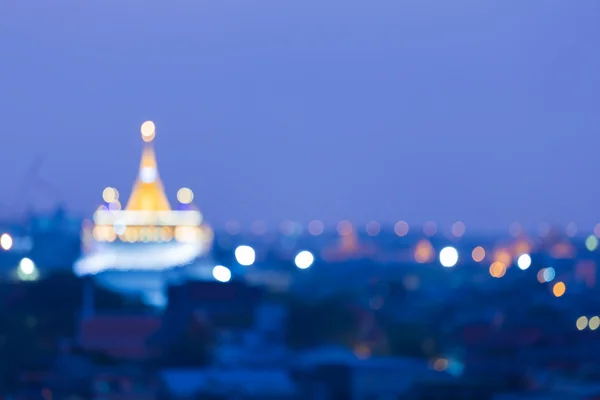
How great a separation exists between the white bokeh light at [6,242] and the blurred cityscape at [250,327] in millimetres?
42

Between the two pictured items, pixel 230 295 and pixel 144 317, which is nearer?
pixel 144 317

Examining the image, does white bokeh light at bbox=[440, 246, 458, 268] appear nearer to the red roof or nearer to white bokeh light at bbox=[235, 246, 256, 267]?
white bokeh light at bbox=[235, 246, 256, 267]

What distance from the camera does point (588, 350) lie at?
12258 mm

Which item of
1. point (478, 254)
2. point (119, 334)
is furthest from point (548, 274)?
point (478, 254)

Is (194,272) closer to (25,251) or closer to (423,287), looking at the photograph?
(423,287)

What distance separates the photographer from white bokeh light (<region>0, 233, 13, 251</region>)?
26.4m

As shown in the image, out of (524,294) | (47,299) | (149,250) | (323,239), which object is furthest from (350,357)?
(323,239)

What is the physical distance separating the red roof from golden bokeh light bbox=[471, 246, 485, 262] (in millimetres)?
25513

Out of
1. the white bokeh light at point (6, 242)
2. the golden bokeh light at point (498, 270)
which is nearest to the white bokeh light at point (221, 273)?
the white bokeh light at point (6, 242)

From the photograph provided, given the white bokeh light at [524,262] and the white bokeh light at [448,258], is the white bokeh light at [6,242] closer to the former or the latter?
the white bokeh light at [524,262]

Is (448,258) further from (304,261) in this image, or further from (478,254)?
(478,254)

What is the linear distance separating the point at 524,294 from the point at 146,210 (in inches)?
267

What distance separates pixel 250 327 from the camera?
14.5 m

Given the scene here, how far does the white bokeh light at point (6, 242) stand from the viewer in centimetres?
Answer: 2641
